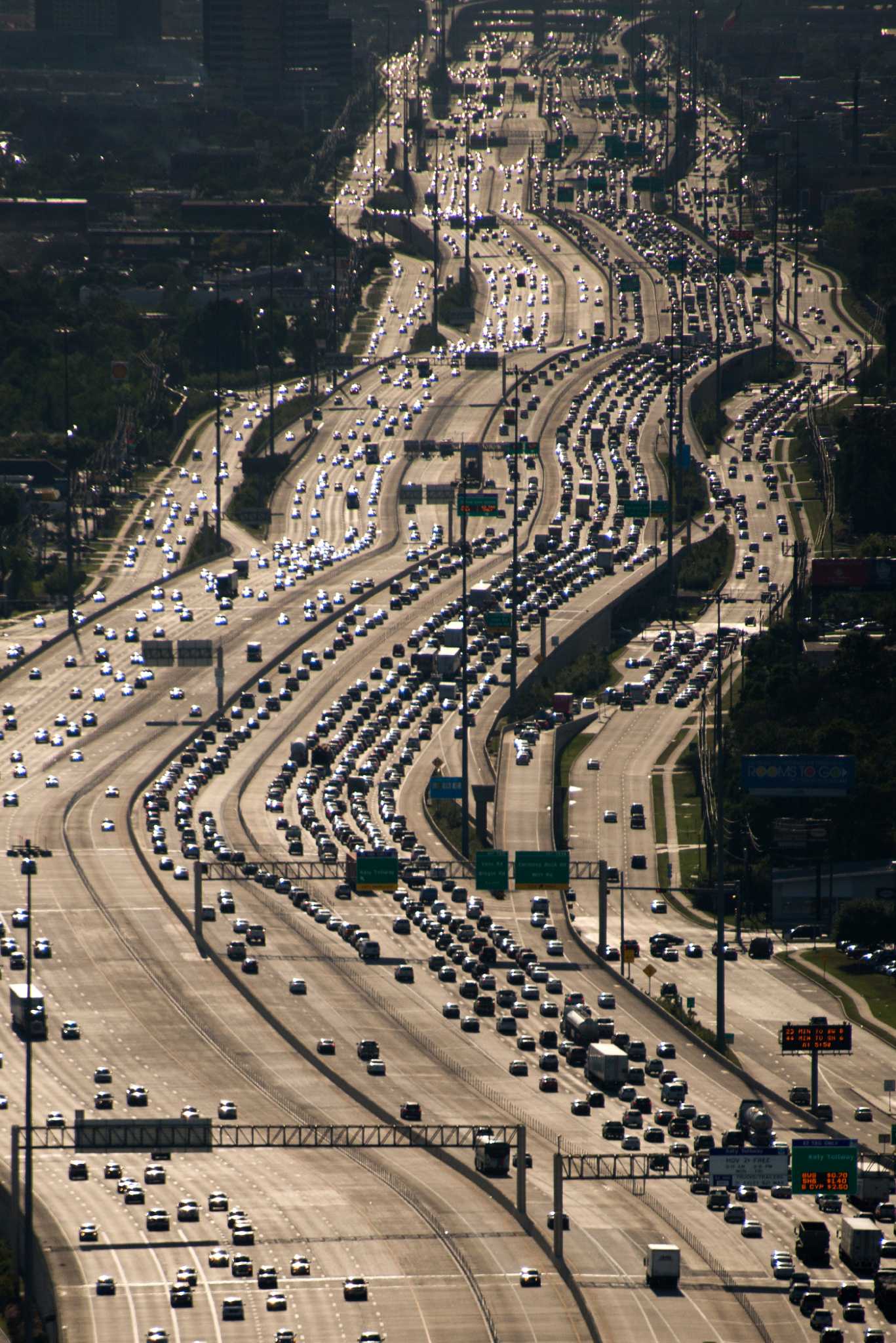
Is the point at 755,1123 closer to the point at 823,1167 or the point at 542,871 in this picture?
the point at 823,1167

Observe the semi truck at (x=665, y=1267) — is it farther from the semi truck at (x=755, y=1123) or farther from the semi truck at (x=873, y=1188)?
the semi truck at (x=755, y=1123)

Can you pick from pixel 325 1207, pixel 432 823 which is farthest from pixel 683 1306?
pixel 432 823

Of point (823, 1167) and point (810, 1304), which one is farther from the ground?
point (823, 1167)

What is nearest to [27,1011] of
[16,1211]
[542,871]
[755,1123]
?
[16,1211]

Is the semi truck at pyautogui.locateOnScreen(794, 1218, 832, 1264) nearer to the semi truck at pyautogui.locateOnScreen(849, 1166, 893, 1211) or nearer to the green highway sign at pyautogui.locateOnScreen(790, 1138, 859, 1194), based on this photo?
the green highway sign at pyautogui.locateOnScreen(790, 1138, 859, 1194)

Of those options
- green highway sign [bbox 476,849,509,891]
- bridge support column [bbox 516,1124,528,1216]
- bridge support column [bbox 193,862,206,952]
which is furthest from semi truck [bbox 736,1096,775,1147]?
bridge support column [bbox 193,862,206,952]

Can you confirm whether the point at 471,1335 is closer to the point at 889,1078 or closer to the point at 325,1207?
the point at 325,1207
